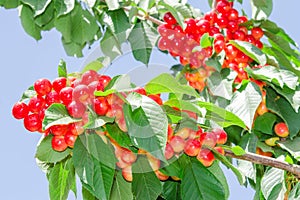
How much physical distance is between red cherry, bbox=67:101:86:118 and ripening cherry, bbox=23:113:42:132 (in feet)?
0.38

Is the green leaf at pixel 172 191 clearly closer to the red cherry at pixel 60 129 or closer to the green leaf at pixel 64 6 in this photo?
the red cherry at pixel 60 129

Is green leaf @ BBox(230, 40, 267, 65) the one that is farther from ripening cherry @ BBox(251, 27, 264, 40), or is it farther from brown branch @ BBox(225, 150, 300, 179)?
brown branch @ BBox(225, 150, 300, 179)

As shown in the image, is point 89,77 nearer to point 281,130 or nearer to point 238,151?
point 238,151

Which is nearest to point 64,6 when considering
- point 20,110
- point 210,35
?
point 210,35

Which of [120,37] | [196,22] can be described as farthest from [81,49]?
[196,22]

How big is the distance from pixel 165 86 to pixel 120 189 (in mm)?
315

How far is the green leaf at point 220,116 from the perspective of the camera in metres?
1.50

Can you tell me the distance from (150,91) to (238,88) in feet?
2.46

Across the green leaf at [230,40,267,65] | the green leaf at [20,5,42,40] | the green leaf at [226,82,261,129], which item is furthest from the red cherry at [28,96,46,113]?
the green leaf at [20,5,42,40]

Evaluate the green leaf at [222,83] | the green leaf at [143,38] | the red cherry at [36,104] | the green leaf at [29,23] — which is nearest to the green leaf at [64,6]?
the green leaf at [143,38]

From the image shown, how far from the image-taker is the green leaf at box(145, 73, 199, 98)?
1465 millimetres

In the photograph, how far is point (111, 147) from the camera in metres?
1.49

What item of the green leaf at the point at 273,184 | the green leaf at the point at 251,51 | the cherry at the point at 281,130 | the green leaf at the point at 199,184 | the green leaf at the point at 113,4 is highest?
the green leaf at the point at 113,4

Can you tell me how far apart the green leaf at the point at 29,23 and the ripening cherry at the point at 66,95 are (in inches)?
57.1
